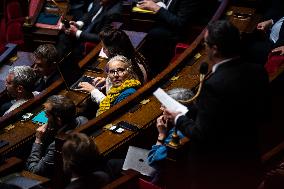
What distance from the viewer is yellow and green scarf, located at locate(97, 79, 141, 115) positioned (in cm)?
189

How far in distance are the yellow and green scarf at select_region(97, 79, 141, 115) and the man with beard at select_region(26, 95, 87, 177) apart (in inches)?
5.5

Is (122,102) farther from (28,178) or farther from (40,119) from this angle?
(28,178)

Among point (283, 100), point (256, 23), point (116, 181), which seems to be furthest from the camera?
point (256, 23)

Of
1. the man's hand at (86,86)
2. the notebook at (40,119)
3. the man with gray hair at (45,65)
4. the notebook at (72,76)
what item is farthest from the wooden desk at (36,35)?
the notebook at (40,119)

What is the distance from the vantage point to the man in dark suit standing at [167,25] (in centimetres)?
228

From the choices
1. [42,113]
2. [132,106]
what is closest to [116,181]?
[132,106]

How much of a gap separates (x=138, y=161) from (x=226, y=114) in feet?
1.19

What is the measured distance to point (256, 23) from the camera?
2.16 meters

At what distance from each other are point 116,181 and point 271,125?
0.51 meters

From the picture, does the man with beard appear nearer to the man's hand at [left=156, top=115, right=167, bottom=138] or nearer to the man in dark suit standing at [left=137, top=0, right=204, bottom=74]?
the man's hand at [left=156, top=115, right=167, bottom=138]

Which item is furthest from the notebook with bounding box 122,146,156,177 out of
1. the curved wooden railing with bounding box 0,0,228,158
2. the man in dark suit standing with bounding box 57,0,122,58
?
the man in dark suit standing with bounding box 57,0,122,58

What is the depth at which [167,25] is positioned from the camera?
235 centimetres

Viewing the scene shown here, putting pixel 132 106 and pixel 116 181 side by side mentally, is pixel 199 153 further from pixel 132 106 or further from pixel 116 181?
pixel 132 106

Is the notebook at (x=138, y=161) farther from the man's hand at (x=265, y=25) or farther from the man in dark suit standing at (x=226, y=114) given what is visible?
the man's hand at (x=265, y=25)
